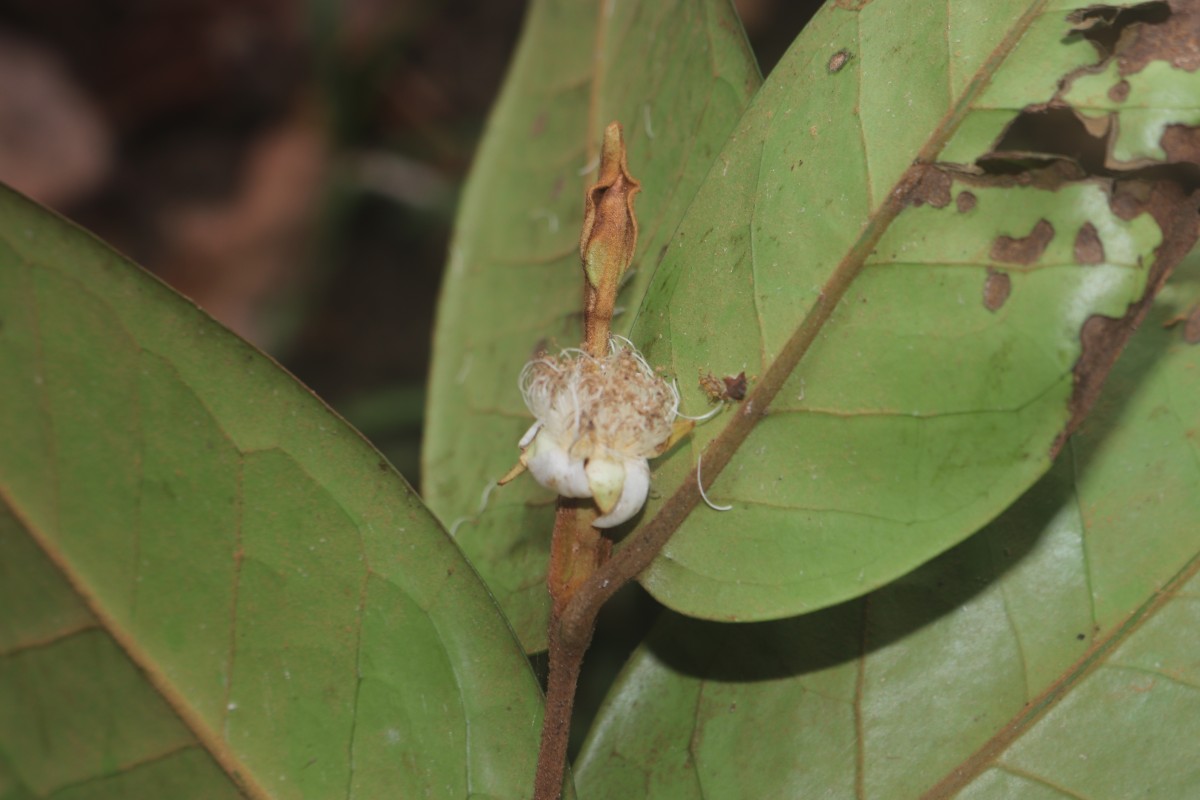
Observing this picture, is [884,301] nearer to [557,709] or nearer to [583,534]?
[583,534]

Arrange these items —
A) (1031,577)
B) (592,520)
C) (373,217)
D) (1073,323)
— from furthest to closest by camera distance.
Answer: (373,217), (1031,577), (592,520), (1073,323)

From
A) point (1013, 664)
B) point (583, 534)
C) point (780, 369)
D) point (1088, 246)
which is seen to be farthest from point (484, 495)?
point (1088, 246)

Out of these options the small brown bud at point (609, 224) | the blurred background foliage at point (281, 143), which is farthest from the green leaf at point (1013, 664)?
the blurred background foliage at point (281, 143)

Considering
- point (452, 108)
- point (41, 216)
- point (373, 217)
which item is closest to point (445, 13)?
point (452, 108)

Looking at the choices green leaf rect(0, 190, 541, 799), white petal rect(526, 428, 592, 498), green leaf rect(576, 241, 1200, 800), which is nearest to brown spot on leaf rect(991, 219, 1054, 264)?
green leaf rect(576, 241, 1200, 800)

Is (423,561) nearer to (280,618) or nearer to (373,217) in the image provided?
(280,618)

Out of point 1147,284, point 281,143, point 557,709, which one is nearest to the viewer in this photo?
point 1147,284
